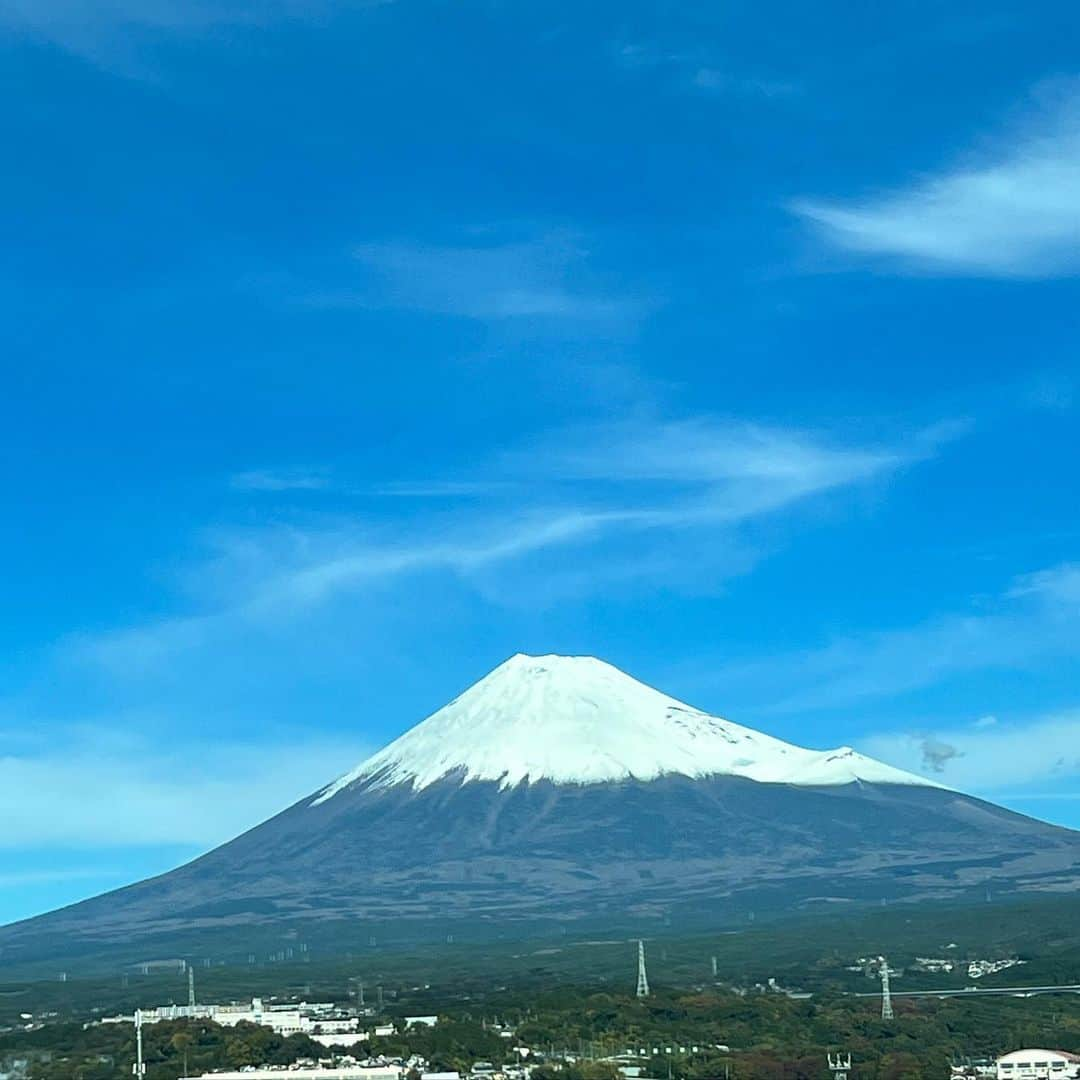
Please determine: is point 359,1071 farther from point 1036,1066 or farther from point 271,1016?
point 271,1016

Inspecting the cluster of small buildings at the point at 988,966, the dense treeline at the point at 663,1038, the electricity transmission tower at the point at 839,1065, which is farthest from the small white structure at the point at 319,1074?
the cluster of small buildings at the point at 988,966

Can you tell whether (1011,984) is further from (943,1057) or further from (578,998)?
(943,1057)

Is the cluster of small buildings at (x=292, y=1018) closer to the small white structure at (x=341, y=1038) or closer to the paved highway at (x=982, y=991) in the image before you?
the small white structure at (x=341, y=1038)

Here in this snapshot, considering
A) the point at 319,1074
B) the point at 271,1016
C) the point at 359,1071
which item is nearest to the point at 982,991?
the point at 271,1016

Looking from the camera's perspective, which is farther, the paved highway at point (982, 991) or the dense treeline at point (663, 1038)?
the paved highway at point (982, 991)

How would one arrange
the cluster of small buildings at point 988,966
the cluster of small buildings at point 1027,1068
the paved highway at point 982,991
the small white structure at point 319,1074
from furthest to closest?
the cluster of small buildings at point 988,966, the paved highway at point 982,991, the cluster of small buildings at point 1027,1068, the small white structure at point 319,1074

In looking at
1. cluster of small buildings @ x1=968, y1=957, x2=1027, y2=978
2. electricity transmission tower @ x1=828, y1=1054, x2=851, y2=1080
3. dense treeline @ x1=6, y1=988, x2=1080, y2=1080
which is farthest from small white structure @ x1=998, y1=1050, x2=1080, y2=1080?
cluster of small buildings @ x1=968, y1=957, x2=1027, y2=978
